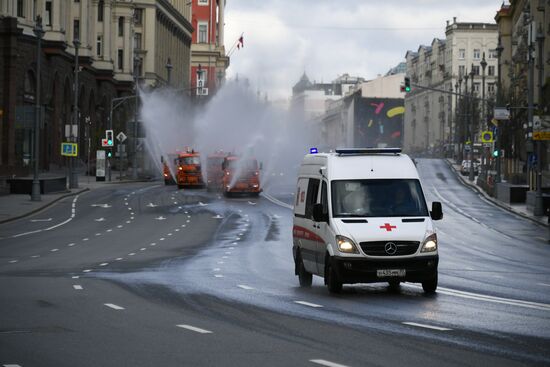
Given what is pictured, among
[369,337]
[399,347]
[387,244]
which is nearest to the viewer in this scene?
[399,347]

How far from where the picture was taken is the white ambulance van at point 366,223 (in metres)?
18.6

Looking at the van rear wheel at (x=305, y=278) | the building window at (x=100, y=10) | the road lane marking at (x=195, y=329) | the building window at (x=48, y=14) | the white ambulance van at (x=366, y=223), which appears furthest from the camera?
the building window at (x=100, y=10)

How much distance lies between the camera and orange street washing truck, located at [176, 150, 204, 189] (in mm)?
81500

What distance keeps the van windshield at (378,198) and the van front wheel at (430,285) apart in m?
1.22

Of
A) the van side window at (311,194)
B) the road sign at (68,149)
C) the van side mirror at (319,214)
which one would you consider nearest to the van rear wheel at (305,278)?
the van side window at (311,194)

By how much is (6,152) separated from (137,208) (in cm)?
2805

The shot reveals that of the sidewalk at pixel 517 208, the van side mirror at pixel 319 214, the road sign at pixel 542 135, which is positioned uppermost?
the road sign at pixel 542 135

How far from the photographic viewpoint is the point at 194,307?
55.3 ft

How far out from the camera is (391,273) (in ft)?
60.8

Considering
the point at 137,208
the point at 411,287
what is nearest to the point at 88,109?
the point at 137,208

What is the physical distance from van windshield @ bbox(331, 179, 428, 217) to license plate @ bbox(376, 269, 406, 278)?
125 cm

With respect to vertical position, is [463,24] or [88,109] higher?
[463,24]

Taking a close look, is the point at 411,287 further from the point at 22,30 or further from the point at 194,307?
the point at 22,30

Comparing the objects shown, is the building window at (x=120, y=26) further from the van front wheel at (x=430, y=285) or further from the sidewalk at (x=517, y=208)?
the van front wheel at (x=430, y=285)
